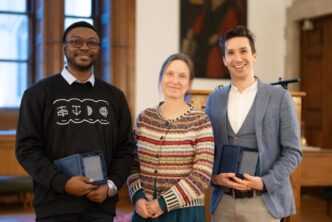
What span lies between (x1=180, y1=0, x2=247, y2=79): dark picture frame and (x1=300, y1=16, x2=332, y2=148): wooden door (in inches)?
43.1

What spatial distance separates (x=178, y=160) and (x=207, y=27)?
586 centimetres

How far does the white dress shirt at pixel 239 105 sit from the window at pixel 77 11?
16.8 ft

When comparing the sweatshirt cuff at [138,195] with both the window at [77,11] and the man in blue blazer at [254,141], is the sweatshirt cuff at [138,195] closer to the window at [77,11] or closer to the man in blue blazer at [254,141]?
the man in blue blazer at [254,141]

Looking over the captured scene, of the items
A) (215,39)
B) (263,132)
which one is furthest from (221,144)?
(215,39)

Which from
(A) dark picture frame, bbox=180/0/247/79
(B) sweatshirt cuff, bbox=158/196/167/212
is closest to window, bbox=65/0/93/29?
(A) dark picture frame, bbox=180/0/247/79

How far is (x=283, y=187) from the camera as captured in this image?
261cm

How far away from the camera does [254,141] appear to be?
261cm

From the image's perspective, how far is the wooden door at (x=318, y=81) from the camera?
7977mm

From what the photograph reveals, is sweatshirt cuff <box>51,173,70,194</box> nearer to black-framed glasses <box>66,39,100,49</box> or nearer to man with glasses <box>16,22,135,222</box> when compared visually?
man with glasses <box>16,22,135,222</box>

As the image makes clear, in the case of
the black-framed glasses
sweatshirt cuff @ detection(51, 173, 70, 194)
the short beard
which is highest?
the black-framed glasses

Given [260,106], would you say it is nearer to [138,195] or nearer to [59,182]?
[138,195]

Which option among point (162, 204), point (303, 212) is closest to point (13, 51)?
point (303, 212)

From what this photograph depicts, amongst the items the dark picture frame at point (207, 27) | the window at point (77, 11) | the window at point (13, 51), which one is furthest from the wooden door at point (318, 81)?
the window at point (13, 51)

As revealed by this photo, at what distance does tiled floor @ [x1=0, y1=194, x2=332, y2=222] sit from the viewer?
616 centimetres
